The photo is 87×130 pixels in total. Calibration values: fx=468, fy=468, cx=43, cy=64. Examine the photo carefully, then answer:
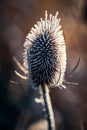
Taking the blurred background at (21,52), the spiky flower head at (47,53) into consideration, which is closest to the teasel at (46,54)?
the spiky flower head at (47,53)

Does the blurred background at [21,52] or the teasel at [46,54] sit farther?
the blurred background at [21,52]

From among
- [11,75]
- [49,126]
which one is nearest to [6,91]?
[11,75]

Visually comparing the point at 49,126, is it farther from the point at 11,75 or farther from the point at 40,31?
the point at 11,75

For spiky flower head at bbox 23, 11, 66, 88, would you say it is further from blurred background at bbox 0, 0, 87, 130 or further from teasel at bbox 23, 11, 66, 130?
blurred background at bbox 0, 0, 87, 130

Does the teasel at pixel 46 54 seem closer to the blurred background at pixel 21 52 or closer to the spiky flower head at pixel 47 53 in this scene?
the spiky flower head at pixel 47 53

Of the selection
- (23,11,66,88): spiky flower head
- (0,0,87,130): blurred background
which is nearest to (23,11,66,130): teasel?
(23,11,66,88): spiky flower head

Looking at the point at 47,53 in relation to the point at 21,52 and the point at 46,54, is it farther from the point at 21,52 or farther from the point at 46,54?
the point at 21,52
